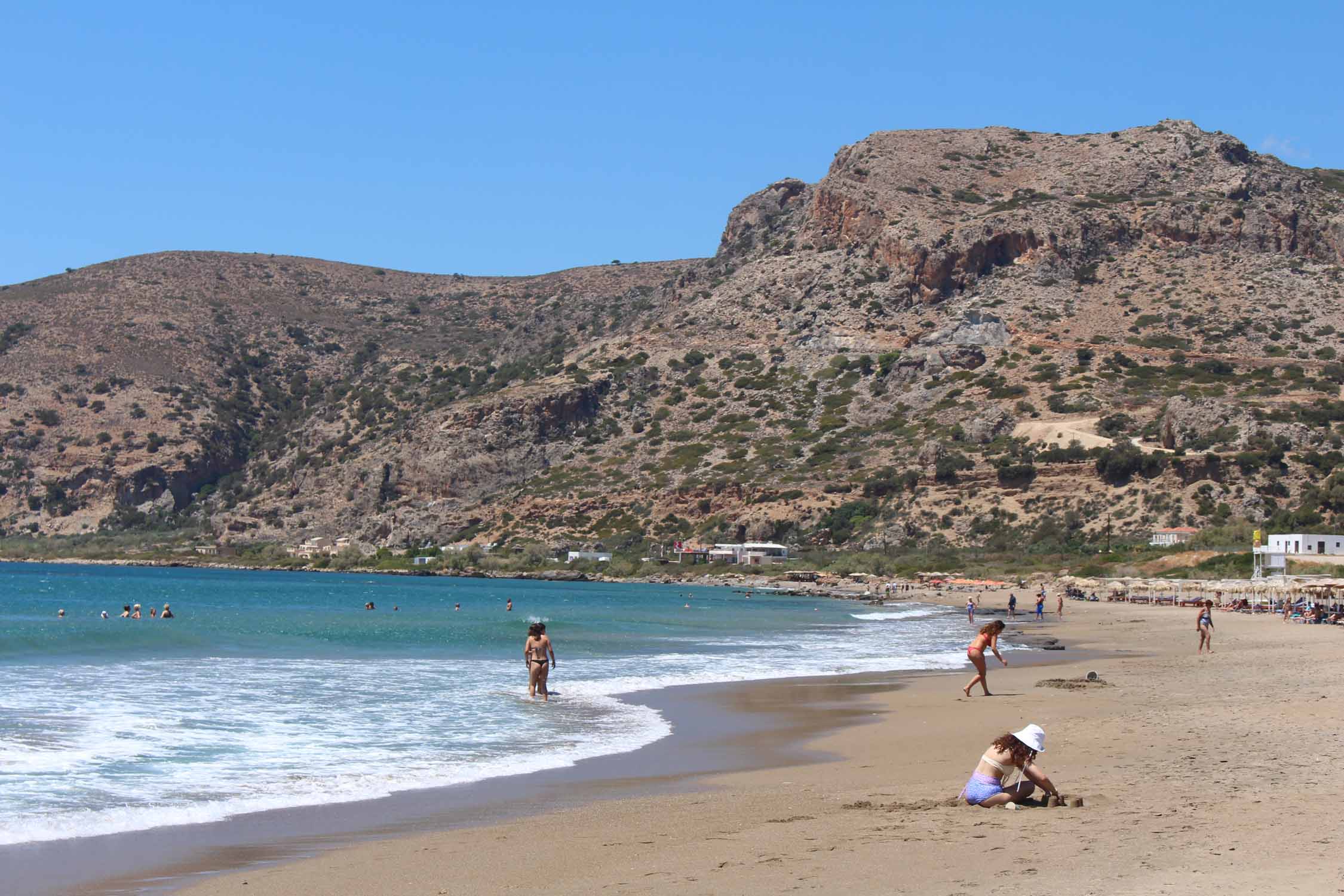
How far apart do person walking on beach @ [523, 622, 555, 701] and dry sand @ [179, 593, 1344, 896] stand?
5910mm

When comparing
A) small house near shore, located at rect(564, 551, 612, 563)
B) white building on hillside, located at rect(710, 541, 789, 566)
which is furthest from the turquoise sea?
small house near shore, located at rect(564, 551, 612, 563)

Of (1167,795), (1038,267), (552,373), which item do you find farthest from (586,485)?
(1167,795)

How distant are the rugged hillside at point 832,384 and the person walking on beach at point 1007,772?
71660 millimetres

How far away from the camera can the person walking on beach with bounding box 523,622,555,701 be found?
2112cm

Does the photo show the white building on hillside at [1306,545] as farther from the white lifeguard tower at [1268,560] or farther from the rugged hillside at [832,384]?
the rugged hillside at [832,384]

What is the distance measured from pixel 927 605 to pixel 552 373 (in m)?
65.7

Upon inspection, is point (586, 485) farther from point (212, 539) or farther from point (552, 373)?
point (212, 539)

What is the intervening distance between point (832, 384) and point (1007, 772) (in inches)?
3822

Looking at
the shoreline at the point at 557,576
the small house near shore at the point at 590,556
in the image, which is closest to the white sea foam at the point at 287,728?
the shoreline at the point at 557,576

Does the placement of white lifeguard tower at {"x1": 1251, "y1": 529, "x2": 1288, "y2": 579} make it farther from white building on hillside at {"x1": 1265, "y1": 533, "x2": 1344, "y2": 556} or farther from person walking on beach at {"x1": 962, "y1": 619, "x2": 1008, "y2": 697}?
person walking on beach at {"x1": 962, "y1": 619, "x2": 1008, "y2": 697}

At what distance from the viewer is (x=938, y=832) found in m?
9.74

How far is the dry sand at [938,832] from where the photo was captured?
8266 mm

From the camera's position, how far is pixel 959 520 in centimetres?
8681

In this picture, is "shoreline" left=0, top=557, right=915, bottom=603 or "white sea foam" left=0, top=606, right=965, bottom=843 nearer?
"white sea foam" left=0, top=606, right=965, bottom=843
